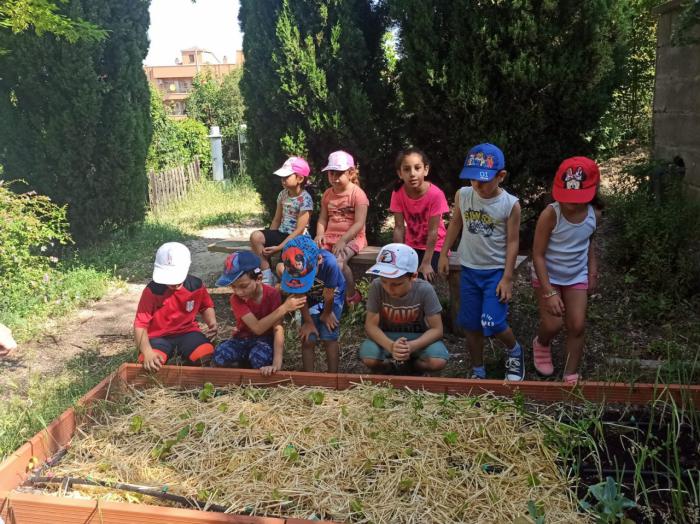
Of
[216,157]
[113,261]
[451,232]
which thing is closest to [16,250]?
[113,261]

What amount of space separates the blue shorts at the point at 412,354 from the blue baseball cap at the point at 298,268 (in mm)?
535

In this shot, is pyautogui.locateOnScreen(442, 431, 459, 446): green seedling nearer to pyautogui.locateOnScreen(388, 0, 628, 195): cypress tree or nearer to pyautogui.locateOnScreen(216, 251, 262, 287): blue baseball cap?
pyautogui.locateOnScreen(216, 251, 262, 287): blue baseball cap

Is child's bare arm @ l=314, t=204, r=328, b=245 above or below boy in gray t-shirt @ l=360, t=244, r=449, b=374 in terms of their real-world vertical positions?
above

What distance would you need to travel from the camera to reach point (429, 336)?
3.41m

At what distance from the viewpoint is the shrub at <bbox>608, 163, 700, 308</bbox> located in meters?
4.61

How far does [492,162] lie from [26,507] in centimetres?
289

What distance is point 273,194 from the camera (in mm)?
5953

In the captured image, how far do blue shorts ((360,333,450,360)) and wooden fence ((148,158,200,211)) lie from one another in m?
9.38

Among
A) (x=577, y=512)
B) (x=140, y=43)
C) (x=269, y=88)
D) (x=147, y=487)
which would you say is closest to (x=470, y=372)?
(x=577, y=512)

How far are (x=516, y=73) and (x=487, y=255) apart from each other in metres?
1.84

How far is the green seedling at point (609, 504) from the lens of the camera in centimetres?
195

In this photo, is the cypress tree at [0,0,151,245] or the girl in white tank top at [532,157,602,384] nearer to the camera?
the girl in white tank top at [532,157,602,384]

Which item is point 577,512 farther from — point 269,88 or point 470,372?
point 269,88

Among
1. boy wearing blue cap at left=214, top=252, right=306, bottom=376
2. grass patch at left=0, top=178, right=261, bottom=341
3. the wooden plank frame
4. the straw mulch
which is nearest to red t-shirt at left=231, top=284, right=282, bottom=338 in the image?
boy wearing blue cap at left=214, top=252, right=306, bottom=376
